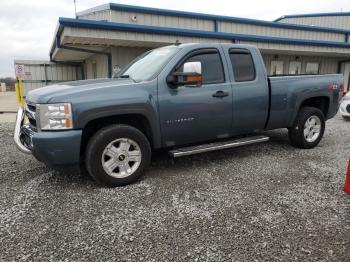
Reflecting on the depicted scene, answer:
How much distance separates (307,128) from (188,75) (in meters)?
3.05

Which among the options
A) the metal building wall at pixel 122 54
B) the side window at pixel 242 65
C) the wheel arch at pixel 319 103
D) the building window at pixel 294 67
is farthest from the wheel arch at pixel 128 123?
the building window at pixel 294 67

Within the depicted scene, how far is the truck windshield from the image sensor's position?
4.21m

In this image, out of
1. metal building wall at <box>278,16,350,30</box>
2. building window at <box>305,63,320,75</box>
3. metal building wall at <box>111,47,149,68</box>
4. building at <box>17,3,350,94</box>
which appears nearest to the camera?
building at <box>17,3,350,94</box>

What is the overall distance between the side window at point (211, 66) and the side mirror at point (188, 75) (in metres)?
0.46

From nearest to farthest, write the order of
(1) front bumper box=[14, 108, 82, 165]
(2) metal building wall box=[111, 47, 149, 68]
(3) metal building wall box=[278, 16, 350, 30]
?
(1) front bumper box=[14, 108, 82, 165] → (2) metal building wall box=[111, 47, 149, 68] → (3) metal building wall box=[278, 16, 350, 30]

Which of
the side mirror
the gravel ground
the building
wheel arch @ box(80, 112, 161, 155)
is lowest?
the gravel ground

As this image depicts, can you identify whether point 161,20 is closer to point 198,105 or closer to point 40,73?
point 40,73

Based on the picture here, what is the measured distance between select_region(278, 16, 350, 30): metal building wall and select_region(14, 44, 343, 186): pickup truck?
1091 inches

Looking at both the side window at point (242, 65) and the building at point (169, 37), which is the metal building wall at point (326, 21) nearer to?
the building at point (169, 37)

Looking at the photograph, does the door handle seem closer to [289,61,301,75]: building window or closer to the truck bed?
the truck bed

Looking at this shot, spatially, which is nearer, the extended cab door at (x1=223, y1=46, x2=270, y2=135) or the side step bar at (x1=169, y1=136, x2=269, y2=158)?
the side step bar at (x1=169, y1=136, x2=269, y2=158)

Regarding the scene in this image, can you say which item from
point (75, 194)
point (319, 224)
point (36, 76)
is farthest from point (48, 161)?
point (36, 76)

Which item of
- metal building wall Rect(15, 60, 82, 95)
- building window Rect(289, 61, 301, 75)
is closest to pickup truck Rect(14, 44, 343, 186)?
building window Rect(289, 61, 301, 75)

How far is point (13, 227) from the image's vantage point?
2945mm
